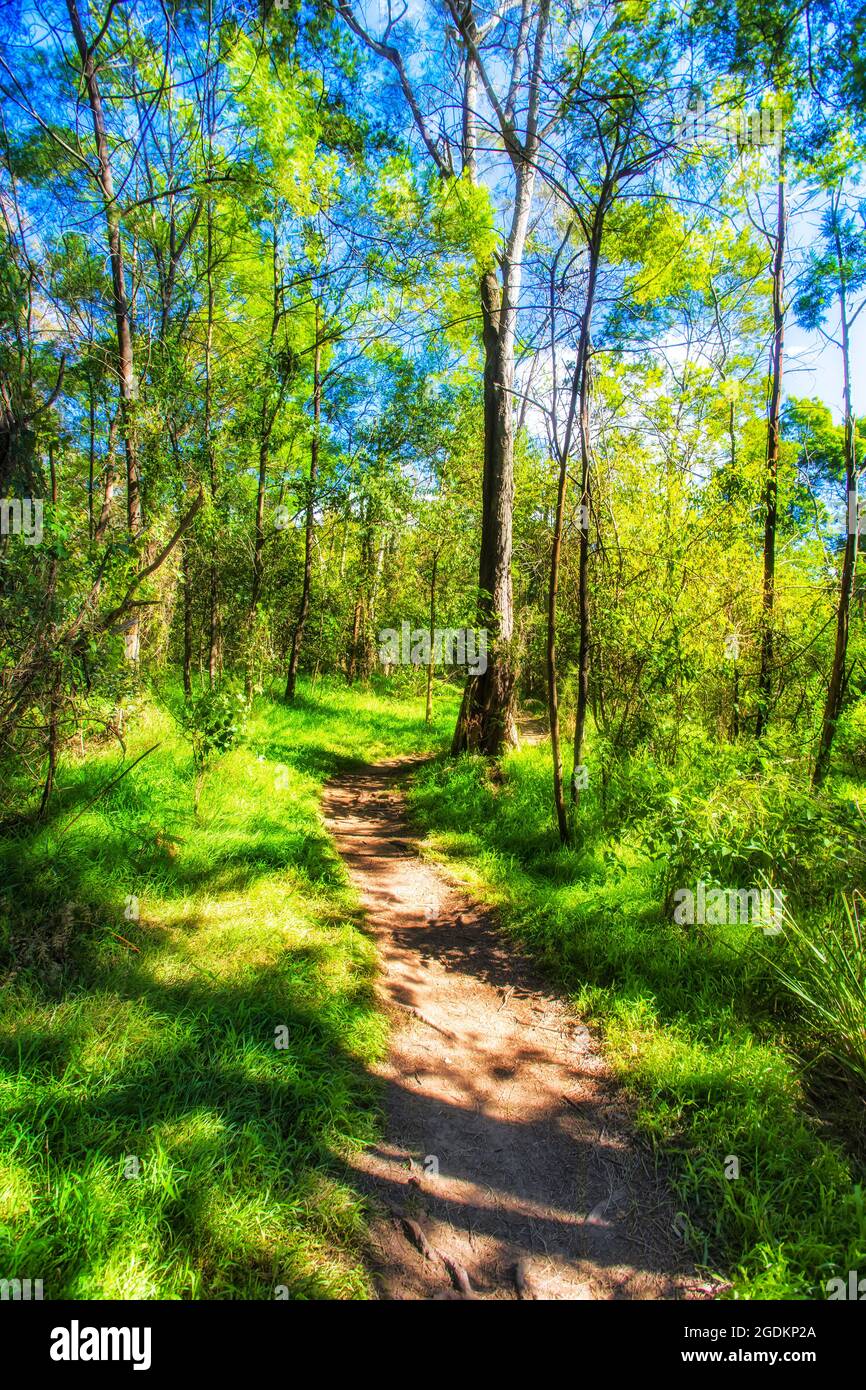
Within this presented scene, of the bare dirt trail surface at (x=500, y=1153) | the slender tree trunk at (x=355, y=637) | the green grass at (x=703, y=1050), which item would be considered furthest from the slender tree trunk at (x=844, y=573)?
the slender tree trunk at (x=355, y=637)

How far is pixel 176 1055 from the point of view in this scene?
2334 millimetres

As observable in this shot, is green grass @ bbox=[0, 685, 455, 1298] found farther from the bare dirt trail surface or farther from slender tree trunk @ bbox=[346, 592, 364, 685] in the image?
slender tree trunk @ bbox=[346, 592, 364, 685]

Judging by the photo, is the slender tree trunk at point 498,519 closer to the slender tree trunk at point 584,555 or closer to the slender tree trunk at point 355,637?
the slender tree trunk at point 584,555

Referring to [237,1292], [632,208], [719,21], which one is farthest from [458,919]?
[719,21]

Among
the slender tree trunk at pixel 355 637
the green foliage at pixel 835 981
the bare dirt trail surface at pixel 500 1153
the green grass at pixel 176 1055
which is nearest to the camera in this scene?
the green grass at pixel 176 1055

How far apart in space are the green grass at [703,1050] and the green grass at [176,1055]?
121 centimetres

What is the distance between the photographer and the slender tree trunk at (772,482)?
5688 mm

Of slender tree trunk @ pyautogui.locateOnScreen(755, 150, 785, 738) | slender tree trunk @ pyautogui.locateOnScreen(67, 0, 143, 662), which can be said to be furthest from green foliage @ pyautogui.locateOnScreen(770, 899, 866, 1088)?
slender tree trunk @ pyautogui.locateOnScreen(67, 0, 143, 662)

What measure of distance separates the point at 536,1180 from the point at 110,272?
8337 millimetres

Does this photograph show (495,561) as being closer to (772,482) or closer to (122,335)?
(772,482)

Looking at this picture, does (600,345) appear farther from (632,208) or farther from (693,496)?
(693,496)

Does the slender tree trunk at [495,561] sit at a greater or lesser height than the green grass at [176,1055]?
greater

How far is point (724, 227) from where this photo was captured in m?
6.91

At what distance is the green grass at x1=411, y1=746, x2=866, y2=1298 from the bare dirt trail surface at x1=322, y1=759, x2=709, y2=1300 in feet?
0.48
